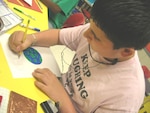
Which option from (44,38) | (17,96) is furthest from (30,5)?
(17,96)

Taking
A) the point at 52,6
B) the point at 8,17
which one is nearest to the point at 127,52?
the point at 8,17

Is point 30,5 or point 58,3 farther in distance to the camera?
point 58,3

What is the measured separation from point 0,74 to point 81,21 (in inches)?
28.3

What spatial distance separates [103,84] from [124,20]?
11.2 inches

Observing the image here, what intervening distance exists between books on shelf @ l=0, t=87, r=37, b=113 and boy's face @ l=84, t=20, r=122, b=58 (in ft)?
0.89

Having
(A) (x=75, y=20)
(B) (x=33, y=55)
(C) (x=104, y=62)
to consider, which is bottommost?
(A) (x=75, y=20)

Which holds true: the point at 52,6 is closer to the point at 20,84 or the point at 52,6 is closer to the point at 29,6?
the point at 29,6

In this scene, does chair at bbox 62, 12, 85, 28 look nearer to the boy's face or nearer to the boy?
the boy

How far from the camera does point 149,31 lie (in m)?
0.76

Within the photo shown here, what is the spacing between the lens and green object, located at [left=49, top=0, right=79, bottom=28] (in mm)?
1391

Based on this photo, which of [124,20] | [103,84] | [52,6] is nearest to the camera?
[124,20]

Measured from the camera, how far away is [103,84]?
926mm

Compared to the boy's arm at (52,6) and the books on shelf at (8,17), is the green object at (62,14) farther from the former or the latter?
the books on shelf at (8,17)

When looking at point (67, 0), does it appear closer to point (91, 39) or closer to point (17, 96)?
point (91, 39)
